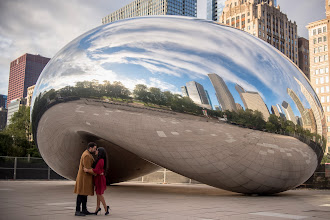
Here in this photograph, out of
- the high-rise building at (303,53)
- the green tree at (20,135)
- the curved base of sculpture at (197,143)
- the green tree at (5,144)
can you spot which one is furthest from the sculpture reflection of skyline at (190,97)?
A: the high-rise building at (303,53)

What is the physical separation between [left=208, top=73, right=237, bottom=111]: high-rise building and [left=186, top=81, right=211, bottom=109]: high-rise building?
0.92 feet

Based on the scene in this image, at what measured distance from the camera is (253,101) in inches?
334

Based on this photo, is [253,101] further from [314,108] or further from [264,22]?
[264,22]

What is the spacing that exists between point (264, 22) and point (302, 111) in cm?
11354

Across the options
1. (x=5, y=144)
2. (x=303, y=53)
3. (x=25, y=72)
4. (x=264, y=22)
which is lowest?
(x=5, y=144)

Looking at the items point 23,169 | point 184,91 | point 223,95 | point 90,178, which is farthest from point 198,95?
point 23,169

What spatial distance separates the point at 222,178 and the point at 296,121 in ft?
7.61

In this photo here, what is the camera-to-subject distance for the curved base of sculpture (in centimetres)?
850

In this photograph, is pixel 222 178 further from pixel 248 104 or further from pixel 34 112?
pixel 34 112

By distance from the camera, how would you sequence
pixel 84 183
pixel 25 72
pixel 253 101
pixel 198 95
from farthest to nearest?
1. pixel 25 72
2. pixel 253 101
3. pixel 198 95
4. pixel 84 183

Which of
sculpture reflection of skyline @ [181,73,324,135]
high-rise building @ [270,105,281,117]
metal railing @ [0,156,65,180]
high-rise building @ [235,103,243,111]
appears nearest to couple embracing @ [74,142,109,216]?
sculpture reflection of skyline @ [181,73,324,135]

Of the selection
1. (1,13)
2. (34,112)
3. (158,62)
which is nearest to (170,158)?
(158,62)

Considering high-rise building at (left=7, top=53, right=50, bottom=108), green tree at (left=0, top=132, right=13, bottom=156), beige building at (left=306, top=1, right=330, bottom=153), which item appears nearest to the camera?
green tree at (left=0, top=132, right=13, bottom=156)

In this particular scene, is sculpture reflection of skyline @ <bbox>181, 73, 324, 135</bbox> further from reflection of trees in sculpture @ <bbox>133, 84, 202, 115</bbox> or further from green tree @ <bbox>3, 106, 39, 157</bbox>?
green tree @ <bbox>3, 106, 39, 157</bbox>
